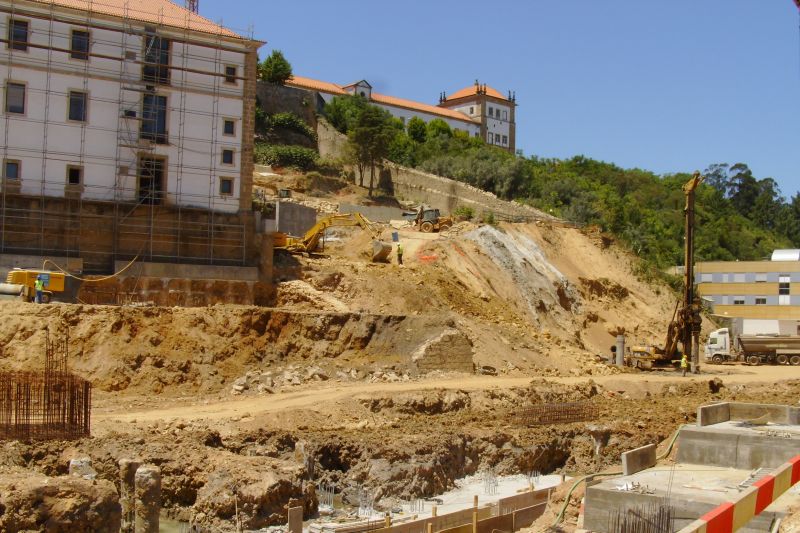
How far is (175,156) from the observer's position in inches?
1527

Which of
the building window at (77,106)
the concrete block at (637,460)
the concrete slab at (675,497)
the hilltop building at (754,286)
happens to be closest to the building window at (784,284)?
the hilltop building at (754,286)

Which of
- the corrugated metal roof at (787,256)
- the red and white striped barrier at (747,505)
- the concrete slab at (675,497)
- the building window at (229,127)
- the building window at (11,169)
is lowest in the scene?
the concrete slab at (675,497)

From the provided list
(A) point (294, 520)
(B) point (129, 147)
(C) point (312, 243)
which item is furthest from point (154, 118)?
(A) point (294, 520)

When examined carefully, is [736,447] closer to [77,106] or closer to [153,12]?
[77,106]

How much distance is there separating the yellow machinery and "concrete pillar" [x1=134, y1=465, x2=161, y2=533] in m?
17.6

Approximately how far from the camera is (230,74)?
40062 mm

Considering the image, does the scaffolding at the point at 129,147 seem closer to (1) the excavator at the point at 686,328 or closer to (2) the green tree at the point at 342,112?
(1) the excavator at the point at 686,328

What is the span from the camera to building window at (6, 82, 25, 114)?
3588 centimetres

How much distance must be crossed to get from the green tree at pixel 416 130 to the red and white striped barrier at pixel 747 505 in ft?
224

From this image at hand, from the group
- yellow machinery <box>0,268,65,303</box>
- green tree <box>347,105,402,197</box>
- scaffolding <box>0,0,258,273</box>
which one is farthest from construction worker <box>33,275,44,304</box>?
green tree <box>347,105,402,197</box>

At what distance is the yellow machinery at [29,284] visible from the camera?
3030 cm

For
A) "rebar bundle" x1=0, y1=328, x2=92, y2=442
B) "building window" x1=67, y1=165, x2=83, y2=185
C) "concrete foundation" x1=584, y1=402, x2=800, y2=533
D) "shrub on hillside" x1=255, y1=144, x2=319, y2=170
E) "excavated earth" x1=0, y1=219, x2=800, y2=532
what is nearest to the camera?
"concrete foundation" x1=584, y1=402, x2=800, y2=533

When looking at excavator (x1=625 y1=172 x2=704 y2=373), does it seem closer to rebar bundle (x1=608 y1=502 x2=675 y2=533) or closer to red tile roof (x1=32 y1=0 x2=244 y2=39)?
red tile roof (x1=32 y1=0 x2=244 y2=39)

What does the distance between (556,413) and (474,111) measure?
71380mm
